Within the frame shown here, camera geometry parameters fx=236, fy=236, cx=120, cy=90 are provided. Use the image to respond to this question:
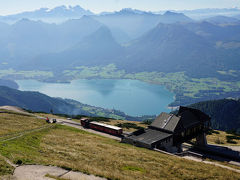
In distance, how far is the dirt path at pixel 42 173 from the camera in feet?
90.3

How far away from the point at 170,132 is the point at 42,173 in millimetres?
39874

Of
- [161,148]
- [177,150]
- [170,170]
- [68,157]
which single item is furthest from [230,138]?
[68,157]

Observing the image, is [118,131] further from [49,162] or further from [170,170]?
[49,162]

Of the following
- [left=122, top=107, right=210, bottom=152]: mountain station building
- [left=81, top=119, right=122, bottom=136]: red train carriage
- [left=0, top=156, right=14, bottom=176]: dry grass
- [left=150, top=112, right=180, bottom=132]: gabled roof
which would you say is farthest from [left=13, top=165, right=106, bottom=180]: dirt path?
[left=81, top=119, right=122, bottom=136]: red train carriage

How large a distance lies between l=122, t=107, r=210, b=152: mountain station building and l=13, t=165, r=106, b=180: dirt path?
2895 cm

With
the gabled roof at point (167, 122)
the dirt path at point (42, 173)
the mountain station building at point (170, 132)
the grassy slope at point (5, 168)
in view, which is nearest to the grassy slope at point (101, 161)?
the grassy slope at point (5, 168)

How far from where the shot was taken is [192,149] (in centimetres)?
7038

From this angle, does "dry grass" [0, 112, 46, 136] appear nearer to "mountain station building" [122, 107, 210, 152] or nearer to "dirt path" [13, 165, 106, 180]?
"dirt path" [13, 165, 106, 180]

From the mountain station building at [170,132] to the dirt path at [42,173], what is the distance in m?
28.9

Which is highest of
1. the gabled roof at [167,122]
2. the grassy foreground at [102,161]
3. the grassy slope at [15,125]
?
the gabled roof at [167,122]

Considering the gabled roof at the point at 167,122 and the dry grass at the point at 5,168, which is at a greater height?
the gabled roof at the point at 167,122

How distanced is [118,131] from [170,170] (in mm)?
32589

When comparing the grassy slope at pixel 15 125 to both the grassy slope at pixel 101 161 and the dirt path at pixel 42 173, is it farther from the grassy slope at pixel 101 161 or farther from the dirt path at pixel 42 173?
the dirt path at pixel 42 173

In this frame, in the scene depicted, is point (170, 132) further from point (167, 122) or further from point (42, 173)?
point (42, 173)
